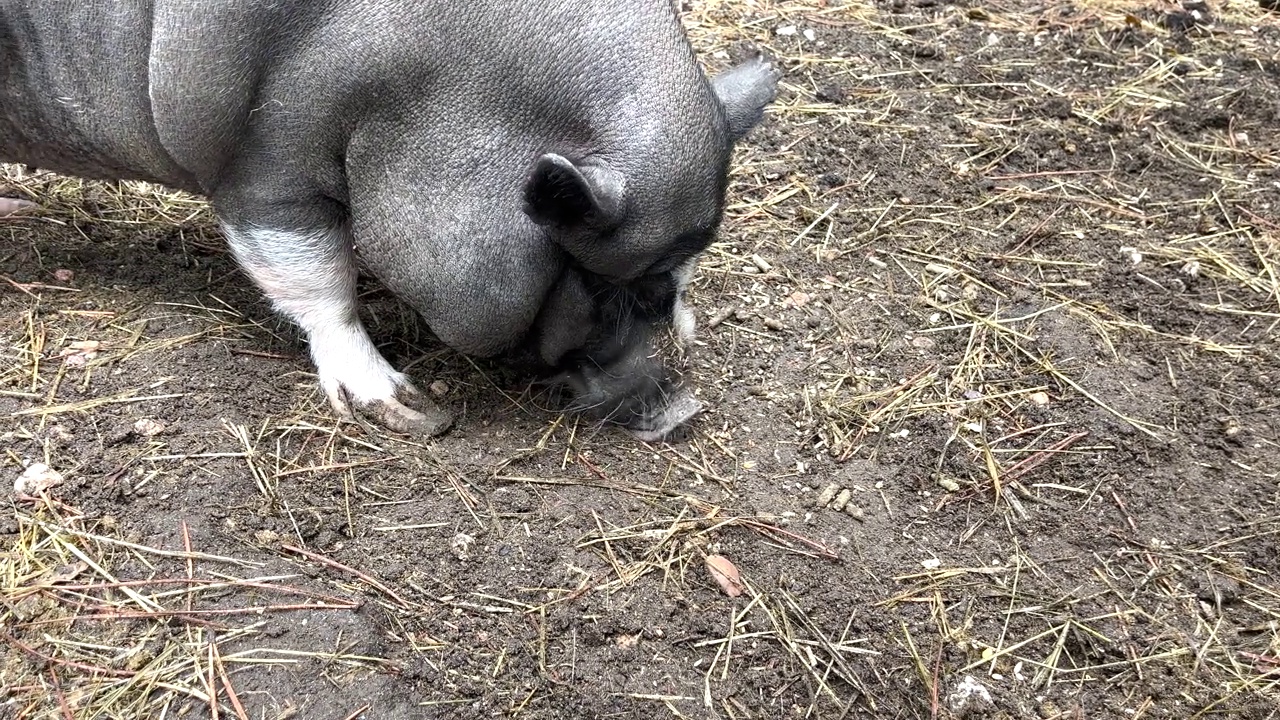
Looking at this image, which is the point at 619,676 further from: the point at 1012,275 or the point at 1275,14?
the point at 1275,14

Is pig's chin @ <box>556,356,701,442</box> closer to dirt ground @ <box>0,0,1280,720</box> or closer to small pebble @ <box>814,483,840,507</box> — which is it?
dirt ground @ <box>0,0,1280,720</box>

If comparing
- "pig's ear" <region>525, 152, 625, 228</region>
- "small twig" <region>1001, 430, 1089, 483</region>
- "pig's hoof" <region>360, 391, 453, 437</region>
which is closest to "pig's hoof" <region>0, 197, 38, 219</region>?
"pig's hoof" <region>360, 391, 453, 437</region>

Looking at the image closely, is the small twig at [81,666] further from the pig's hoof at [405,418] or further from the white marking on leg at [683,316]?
the white marking on leg at [683,316]

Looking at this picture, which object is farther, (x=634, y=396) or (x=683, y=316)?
(x=683, y=316)

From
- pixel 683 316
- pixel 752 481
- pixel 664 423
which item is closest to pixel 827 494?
Result: pixel 752 481

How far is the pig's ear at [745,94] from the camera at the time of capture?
3402mm

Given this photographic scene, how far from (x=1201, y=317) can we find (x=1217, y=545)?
1.35m

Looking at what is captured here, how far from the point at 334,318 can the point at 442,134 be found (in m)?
0.94

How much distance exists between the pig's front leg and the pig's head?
549 mm

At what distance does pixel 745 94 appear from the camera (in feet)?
11.3

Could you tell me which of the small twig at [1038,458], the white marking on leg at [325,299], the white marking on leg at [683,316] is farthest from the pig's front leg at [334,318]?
the small twig at [1038,458]

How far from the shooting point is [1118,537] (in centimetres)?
355

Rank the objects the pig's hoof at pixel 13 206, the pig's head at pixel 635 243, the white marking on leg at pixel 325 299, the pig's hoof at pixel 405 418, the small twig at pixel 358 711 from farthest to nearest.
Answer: the pig's hoof at pixel 13 206 → the pig's hoof at pixel 405 418 → the white marking on leg at pixel 325 299 → the pig's head at pixel 635 243 → the small twig at pixel 358 711

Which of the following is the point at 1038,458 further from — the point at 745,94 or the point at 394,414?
the point at 394,414
